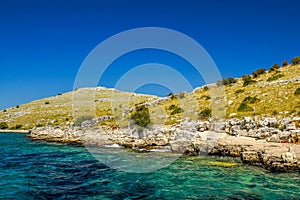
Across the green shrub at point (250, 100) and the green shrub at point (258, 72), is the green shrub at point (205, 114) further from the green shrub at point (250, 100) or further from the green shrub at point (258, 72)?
the green shrub at point (258, 72)

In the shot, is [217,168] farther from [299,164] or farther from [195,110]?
[195,110]

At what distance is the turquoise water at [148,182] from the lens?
13523mm

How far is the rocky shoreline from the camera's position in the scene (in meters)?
18.2

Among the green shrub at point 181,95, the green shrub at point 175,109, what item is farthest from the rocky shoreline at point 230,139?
the green shrub at point 181,95

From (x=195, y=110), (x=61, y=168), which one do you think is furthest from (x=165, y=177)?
(x=195, y=110)

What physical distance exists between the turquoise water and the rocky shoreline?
4.14ft

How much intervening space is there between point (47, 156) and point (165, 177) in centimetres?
1390

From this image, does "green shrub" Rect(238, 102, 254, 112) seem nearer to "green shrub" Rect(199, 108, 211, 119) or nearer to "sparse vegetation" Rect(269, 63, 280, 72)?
"green shrub" Rect(199, 108, 211, 119)

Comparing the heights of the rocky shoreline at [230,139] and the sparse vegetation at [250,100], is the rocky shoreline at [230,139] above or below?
below

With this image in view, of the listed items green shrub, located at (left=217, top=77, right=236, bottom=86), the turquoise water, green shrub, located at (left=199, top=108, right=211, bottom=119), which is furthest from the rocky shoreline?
green shrub, located at (left=217, top=77, right=236, bottom=86)

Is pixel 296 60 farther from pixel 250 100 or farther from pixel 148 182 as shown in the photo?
pixel 148 182

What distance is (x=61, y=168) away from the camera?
65.7 ft

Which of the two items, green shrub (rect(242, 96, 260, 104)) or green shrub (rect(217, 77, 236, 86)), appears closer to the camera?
green shrub (rect(242, 96, 260, 104))

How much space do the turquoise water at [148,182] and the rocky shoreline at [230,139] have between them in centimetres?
126
